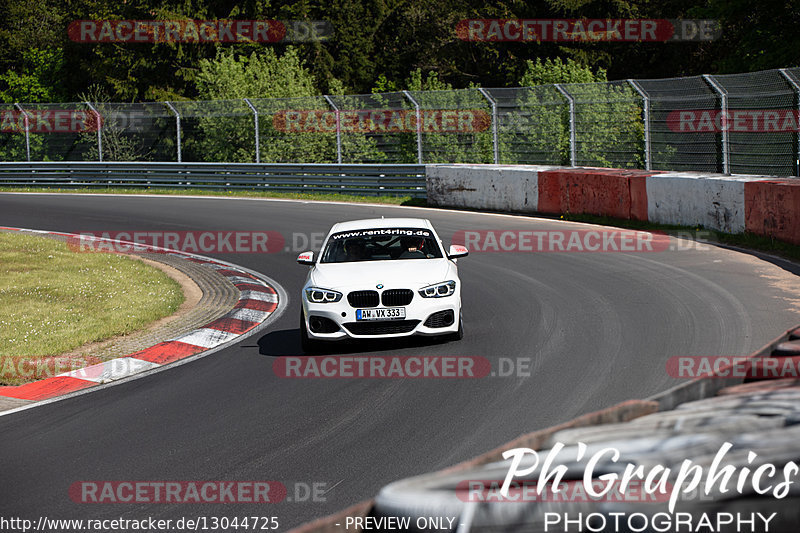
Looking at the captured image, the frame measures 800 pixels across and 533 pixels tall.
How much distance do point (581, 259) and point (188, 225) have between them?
10.8 m

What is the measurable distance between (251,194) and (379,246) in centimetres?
2039

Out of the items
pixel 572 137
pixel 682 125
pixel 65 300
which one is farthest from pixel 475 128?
pixel 65 300

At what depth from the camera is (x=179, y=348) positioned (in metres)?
11.0

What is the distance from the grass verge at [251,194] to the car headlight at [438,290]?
624 inches

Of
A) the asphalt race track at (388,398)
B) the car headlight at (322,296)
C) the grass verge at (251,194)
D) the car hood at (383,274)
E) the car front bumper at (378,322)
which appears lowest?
the asphalt race track at (388,398)

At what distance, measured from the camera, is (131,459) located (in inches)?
263

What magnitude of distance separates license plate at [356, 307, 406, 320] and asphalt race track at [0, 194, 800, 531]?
0.41 m

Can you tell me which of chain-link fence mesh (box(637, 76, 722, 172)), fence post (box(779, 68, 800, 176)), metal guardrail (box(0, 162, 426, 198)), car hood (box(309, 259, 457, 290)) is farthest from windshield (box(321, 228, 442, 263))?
metal guardrail (box(0, 162, 426, 198))

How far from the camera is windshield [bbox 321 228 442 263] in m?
11.1

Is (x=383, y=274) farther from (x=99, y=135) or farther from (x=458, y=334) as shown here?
(x=99, y=135)

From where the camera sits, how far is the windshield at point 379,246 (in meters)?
11.1

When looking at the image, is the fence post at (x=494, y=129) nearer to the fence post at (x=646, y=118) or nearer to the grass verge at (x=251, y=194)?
the grass verge at (x=251, y=194)

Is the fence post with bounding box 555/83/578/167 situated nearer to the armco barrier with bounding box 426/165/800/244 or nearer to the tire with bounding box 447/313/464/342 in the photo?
the armco barrier with bounding box 426/165/800/244

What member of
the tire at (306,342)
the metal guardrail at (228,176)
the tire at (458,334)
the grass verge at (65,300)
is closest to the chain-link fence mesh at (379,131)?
the metal guardrail at (228,176)
